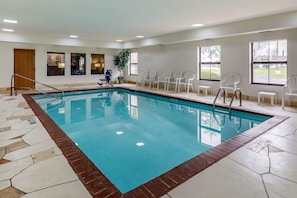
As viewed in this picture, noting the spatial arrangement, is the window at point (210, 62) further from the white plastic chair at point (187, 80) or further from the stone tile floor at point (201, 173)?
the stone tile floor at point (201, 173)

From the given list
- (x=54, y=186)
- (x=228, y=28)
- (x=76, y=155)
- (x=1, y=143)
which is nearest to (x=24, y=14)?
(x=1, y=143)

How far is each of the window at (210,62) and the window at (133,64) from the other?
4.95 meters

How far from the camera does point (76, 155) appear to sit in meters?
2.88

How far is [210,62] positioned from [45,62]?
8.13m

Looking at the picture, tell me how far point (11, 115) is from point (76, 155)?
329 cm

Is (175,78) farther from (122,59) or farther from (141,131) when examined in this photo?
(141,131)

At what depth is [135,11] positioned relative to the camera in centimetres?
543

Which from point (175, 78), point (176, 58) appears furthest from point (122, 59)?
point (175, 78)

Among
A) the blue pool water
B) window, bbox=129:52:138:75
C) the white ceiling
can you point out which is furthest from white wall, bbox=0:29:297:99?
the blue pool water

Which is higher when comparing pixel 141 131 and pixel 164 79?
pixel 164 79

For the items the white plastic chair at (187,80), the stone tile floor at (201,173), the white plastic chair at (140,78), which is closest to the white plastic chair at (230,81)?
Answer: the white plastic chair at (187,80)

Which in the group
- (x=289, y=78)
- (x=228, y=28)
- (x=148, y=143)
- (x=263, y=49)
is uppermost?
(x=228, y=28)

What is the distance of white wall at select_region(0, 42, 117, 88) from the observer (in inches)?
389

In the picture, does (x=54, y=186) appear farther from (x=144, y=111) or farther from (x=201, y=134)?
(x=144, y=111)
